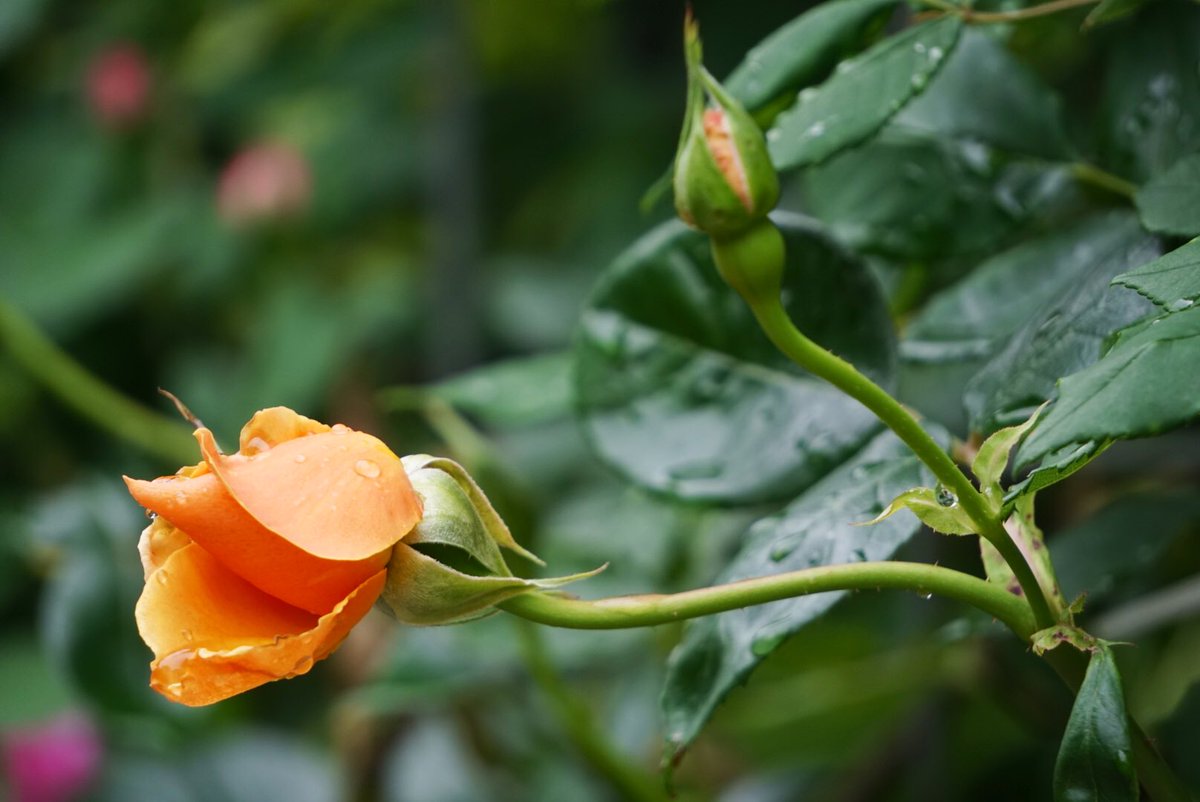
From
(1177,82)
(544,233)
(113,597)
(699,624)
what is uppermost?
(1177,82)

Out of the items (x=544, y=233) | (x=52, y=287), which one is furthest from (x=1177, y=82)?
(x=52, y=287)

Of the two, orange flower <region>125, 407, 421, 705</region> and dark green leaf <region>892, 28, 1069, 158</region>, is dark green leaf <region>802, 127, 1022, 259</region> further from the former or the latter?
orange flower <region>125, 407, 421, 705</region>

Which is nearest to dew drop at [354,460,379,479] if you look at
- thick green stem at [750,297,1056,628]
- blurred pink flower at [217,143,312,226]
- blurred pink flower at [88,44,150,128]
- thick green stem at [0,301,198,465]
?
thick green stem at [750,297,1056,628]

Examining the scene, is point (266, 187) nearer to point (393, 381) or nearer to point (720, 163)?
point (393, 381)

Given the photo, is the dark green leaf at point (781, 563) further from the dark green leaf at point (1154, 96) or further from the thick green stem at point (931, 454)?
the dark green leaf at point (1154, 96)

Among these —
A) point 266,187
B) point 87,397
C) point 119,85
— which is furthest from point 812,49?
point 119,85

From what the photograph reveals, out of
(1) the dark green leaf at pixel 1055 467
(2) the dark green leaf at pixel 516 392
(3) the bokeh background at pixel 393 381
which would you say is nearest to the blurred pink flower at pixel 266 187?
(3) the bokeh background at pixel 393 381

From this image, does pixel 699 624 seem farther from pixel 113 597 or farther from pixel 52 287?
pixel 52 287
